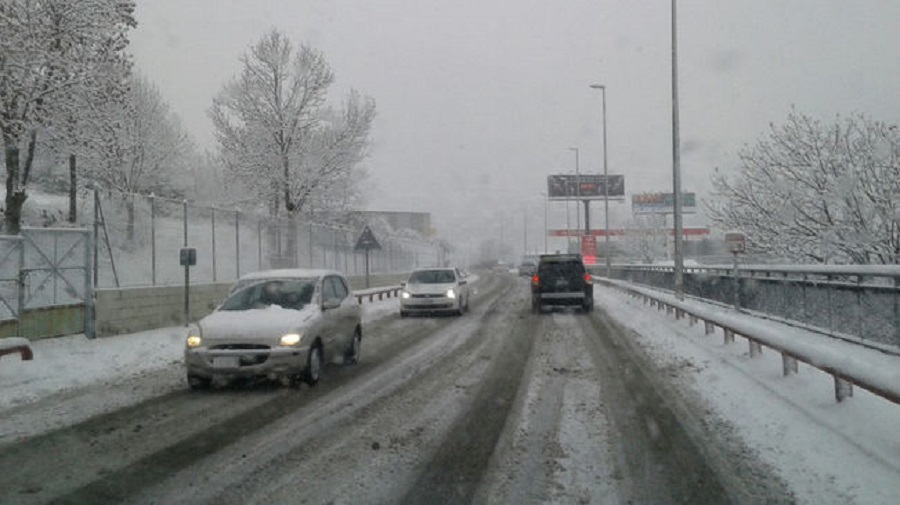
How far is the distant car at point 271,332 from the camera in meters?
9.38

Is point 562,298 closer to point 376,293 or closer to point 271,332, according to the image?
point 376,293

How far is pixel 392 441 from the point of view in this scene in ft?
22.4

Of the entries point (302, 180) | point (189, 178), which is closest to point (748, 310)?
point (302, 180)

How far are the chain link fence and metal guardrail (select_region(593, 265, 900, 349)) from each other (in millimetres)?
13645

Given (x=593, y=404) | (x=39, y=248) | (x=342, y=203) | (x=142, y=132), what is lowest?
(x=593, y=404)

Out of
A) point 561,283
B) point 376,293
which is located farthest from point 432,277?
point 376,293

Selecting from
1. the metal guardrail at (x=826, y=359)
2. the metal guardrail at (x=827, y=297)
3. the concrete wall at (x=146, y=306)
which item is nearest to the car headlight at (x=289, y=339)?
the metal guardrail at (x=826, y=359)

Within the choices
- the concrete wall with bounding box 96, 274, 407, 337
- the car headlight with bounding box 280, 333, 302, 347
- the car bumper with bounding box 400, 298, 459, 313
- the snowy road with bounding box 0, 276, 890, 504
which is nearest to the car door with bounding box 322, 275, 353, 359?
the snowy road with bounding box 0, 276, 890, 504

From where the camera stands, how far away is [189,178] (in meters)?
51.2

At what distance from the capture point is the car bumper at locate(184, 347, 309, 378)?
9328mm

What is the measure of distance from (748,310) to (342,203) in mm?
26735

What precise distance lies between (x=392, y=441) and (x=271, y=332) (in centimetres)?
328

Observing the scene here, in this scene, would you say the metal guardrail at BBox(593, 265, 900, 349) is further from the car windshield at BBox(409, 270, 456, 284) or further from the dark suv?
the car windshield at BBox(409, 270, 456, 284)

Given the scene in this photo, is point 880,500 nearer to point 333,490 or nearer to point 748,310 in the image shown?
point 333,490
